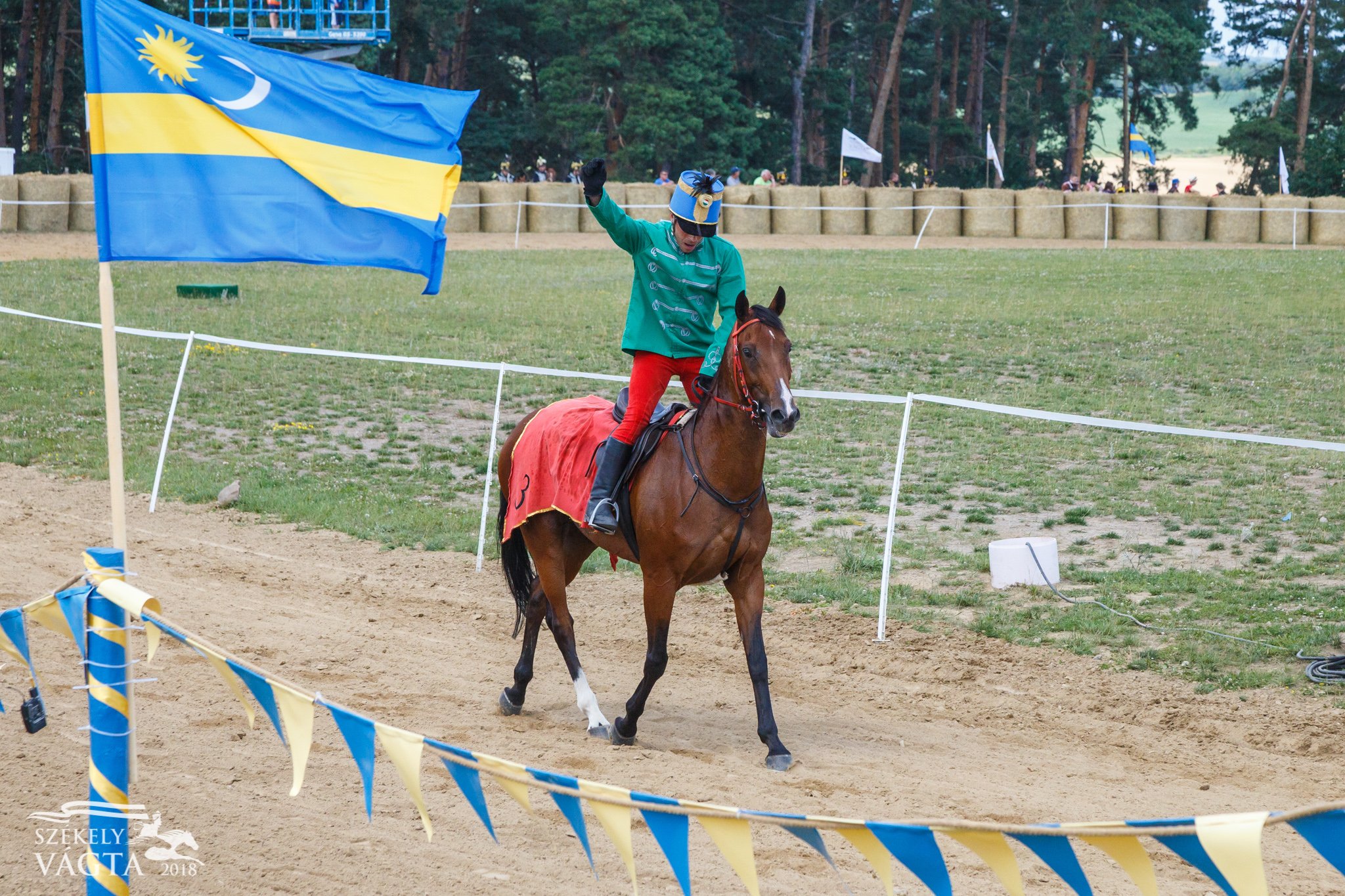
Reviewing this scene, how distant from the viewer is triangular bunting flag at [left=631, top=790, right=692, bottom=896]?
3557 mm

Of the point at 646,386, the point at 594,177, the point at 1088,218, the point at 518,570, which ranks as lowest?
the point at 518,570

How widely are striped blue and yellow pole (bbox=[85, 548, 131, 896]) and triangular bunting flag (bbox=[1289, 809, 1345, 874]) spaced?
3.50m

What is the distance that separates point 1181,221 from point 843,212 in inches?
377

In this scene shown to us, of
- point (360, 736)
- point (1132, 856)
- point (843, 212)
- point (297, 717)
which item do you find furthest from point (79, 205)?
point (1132, 856)

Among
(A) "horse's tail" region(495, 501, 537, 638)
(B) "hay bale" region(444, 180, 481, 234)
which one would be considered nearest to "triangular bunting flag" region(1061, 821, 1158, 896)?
(A) "horse's tail" region(495, 501, 537, 638)

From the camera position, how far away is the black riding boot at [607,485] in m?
6.79

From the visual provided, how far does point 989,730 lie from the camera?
7.14m

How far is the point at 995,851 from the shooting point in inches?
135

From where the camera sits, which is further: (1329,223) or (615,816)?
(1329,223)

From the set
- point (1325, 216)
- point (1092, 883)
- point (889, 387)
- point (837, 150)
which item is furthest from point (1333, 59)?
point (1092, 883)

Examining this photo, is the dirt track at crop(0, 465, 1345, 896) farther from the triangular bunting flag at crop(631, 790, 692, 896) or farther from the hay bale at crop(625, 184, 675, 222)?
the hay bale at crop(625, 184, 675, 222)

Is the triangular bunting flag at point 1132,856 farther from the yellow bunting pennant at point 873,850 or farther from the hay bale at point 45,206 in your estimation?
the hay bale at point 45,206

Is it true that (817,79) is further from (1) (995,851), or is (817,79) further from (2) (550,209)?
(1) (995,851)

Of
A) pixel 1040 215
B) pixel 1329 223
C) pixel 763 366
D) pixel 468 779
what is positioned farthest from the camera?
pixel 1040 215
